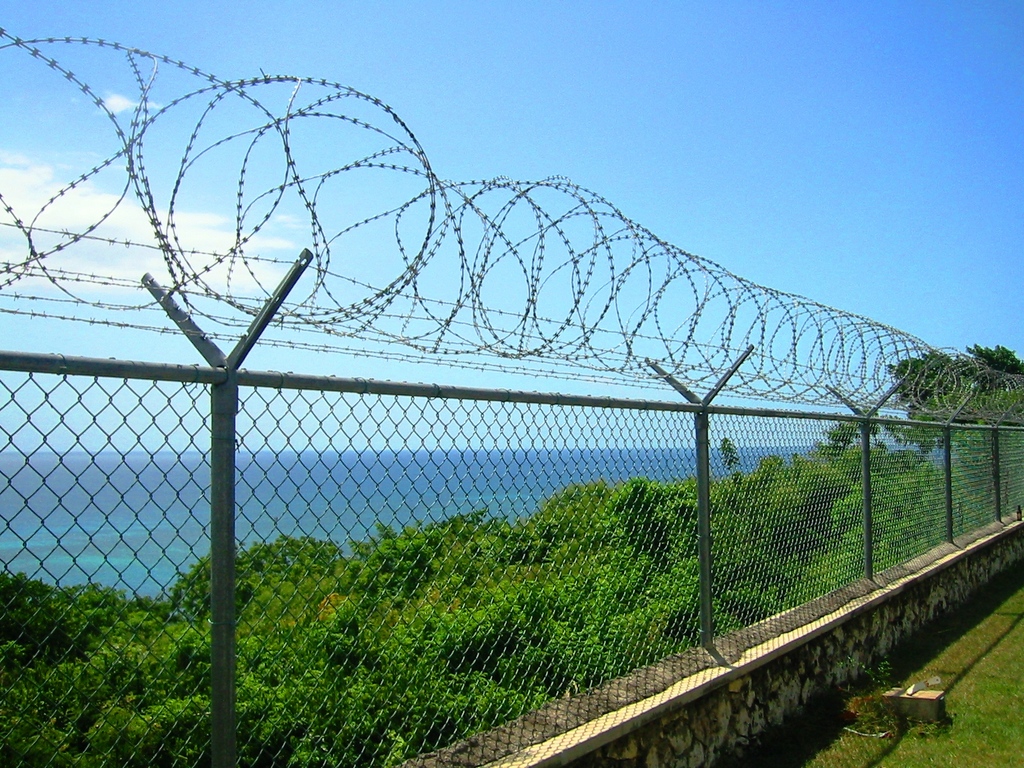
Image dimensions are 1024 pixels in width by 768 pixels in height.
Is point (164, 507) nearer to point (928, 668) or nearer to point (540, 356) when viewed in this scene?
→ point (540, 356)

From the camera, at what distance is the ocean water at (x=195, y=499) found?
201 centimetres

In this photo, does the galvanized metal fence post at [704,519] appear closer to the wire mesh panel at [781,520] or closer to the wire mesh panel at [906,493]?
the wire mesh panel at [781,520]

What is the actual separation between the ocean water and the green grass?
2419mm

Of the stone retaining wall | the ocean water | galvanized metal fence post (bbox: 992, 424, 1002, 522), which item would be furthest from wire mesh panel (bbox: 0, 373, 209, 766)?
galvanized metal fence post (bbox: 992, 424, 1002, 522)

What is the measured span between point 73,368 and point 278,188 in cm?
102

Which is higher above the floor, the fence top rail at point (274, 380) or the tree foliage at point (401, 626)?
the fence top rail at point (274, 380)

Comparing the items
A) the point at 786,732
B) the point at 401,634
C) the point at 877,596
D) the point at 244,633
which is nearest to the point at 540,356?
the point at 401,634

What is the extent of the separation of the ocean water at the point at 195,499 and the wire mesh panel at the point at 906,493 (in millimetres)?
5046

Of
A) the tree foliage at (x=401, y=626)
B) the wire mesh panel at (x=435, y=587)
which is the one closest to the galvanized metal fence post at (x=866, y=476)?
the tree foliage at (x=401, y=626)

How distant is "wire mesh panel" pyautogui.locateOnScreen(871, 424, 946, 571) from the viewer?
8.05 m

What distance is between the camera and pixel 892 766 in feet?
15.9

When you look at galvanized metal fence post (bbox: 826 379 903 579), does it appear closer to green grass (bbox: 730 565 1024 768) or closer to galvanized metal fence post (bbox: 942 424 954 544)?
green grass (bbox: 730 565 1024 768)

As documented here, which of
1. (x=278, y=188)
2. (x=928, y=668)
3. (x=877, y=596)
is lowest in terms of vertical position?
(x=928, y=668)

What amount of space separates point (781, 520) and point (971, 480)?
625 cm
